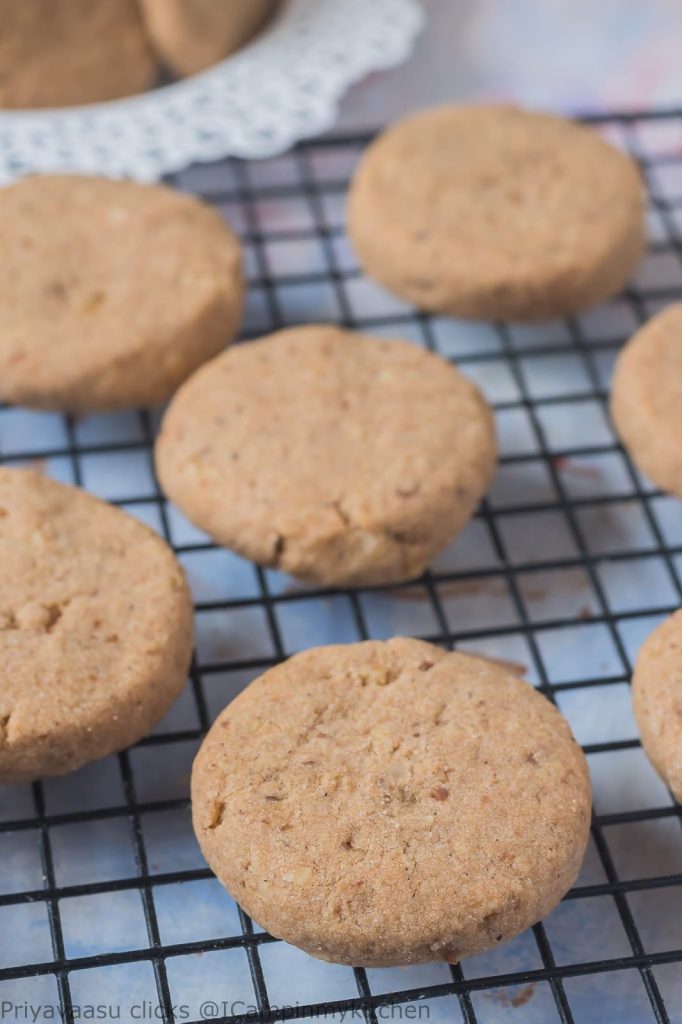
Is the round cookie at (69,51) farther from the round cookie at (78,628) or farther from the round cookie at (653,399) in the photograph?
the round cookie at (653,399)

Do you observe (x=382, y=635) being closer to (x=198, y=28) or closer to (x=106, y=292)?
(x=106, y=292)

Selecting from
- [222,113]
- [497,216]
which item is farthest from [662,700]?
[222,113]

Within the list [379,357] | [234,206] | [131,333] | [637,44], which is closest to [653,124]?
[637,44]

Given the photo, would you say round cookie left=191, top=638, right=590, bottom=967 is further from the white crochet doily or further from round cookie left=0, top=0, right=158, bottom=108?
round cookie left=0, top=0, right=158, bottom=108

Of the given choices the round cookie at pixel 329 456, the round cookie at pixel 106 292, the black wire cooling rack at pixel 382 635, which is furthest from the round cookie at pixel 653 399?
the round cookie at pixel 106 292

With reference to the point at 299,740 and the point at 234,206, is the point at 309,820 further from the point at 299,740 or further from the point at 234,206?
the point at 234,206

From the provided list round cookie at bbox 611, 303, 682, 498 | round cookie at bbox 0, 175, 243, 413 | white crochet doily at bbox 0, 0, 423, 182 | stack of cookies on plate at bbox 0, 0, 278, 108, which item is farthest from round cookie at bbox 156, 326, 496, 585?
stack of cookies on plate at bbox 0, 0, 278, 108
